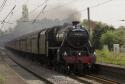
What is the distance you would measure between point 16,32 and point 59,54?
77.3 metres

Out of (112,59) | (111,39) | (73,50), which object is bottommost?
(112,59)

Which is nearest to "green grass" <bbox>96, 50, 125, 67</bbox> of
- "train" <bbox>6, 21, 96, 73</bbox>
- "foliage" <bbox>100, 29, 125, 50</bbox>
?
"train" <bbox>6, 21, 96, 73</bbox>

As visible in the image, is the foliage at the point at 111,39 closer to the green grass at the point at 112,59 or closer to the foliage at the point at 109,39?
the foliage at the point at 109,39

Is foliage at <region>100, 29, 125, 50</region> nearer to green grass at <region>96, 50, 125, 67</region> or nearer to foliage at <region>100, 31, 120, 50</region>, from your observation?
foliage at <region>100, 31, 120, 50</region>

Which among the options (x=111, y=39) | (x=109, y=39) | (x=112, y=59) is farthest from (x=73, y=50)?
(x=111, y=39)

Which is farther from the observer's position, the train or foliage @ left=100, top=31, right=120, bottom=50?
foliage @ left=100, top=31, right=120, bottom=50

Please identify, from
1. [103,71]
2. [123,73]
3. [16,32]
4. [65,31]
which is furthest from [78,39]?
[16,32]

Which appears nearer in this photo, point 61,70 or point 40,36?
point 61,70

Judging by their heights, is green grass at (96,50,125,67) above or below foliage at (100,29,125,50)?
below

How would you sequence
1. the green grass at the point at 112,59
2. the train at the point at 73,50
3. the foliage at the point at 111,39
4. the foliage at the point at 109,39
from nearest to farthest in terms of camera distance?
the train at the point at 73,50
the green grass at the point at 112,59
the foliage at the point at 111,39
the foliage at the point at 109,39

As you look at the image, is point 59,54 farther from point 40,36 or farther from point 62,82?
point 40,36

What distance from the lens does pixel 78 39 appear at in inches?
949

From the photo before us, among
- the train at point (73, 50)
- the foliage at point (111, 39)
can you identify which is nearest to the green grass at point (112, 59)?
the train at point (73, 50)

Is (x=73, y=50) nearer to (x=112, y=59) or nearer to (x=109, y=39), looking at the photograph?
(x=112, y=59)
